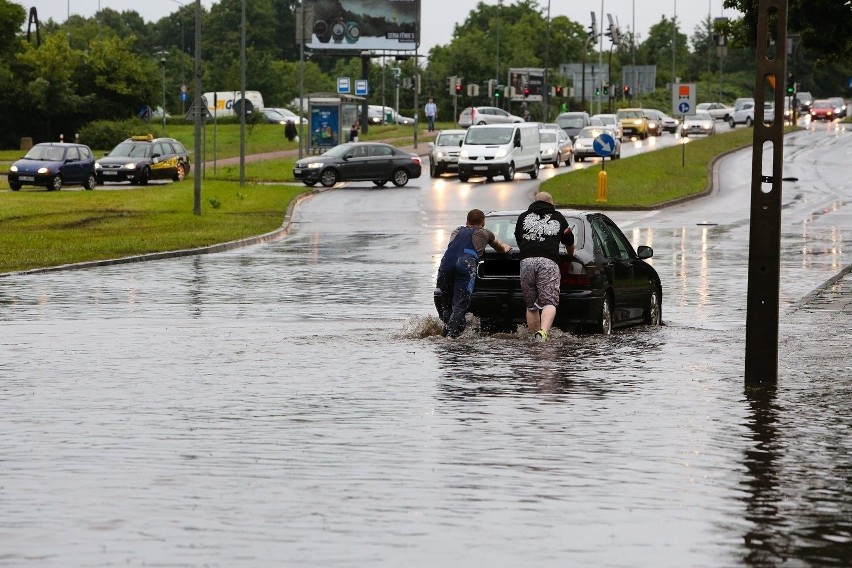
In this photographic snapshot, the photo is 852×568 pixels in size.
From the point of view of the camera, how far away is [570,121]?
8519 centimetres

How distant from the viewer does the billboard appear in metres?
100

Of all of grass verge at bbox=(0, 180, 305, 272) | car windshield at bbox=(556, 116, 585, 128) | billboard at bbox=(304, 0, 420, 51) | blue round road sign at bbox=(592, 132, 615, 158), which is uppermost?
billboard at bbox=(304, 0, 420, 51)

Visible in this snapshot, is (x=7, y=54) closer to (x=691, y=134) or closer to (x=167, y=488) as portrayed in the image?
(x=691, y=134)

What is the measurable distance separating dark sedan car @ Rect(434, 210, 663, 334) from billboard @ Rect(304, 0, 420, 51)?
82301 millimetres

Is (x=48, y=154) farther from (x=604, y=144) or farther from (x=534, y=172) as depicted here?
(x=604, y=144)

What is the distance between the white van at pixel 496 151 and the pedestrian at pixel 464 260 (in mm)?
42398

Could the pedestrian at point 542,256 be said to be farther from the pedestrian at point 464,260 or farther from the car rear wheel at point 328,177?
the car rear wheel at point 328,177

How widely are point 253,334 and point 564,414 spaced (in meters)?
6.71

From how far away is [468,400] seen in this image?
43.7ft

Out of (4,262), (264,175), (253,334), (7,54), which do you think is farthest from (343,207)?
(7,54)

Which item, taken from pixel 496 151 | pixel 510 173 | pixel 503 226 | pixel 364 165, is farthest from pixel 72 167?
pixel 503 226

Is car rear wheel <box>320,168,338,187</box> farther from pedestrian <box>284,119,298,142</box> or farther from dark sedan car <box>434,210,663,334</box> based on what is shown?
dark sedan car <box>434,210,663,334</box>

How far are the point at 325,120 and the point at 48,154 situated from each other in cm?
1916

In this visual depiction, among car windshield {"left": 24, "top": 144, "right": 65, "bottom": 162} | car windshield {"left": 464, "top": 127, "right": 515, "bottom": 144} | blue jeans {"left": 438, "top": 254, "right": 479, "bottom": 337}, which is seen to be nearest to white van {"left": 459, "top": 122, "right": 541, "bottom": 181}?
car windshield {"left": 464, "top": 127, "right": 515, "bottom": 144}
